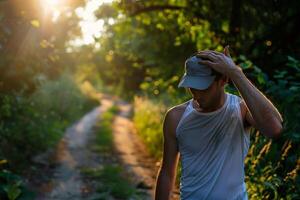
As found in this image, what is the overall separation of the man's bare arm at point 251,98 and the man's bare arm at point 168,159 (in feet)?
1.50

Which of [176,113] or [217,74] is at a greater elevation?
[217,74]

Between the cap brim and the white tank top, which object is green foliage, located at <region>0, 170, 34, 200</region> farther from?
the cap brim

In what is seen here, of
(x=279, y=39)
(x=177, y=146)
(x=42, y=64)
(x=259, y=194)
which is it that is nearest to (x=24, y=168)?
(x=42, y=64)

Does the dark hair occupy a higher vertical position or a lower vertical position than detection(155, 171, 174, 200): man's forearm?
higher

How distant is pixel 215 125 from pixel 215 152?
0.50ft

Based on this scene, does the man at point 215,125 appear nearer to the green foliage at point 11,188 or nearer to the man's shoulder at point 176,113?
the man's shoulder at point 176,113

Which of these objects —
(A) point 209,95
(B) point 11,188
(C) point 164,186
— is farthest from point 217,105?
(B) point 11,188

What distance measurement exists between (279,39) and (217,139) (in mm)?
8861

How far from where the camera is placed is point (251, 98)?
304 centimetres

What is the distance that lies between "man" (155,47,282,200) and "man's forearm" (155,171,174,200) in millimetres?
145

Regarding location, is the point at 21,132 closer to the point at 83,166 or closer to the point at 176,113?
the point at 83,166

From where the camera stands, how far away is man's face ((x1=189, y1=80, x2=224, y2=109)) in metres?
3.05

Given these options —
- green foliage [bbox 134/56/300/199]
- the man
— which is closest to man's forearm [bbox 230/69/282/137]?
the man

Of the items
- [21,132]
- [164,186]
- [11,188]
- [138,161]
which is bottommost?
[138,161]
